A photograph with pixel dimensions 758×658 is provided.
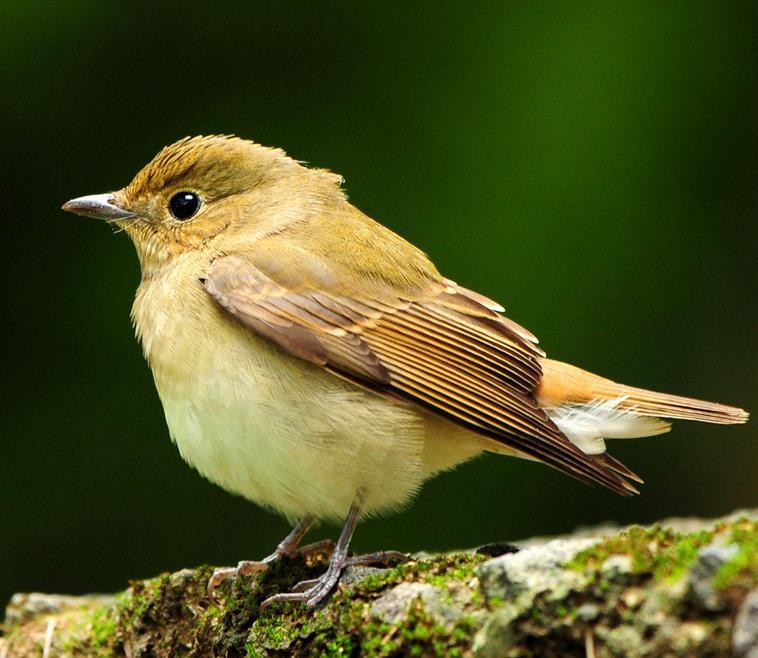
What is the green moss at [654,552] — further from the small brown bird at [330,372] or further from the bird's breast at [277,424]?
the bird's breast at [277,424]

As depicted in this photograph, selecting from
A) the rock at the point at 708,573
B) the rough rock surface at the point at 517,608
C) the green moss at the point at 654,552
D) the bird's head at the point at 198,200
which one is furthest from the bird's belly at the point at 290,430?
the rock at the point at 708,573

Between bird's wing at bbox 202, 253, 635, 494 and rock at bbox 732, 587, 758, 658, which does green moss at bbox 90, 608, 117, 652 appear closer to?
bird's wing at bbox 202, 253, 635, 494

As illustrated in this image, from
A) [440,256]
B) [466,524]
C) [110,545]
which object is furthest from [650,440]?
[110,545]

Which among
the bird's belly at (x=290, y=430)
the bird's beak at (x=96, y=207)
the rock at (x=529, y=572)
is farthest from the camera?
the bird's beak at (x=96, y=207)

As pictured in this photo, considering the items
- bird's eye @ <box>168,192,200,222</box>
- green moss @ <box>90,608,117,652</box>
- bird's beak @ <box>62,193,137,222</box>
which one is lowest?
green moss @ <box>90,608,117,652</box>

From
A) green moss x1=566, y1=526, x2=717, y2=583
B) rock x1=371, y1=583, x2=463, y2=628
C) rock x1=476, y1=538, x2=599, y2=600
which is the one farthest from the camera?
rock x1=371, y1=583, x2=463, y2=628

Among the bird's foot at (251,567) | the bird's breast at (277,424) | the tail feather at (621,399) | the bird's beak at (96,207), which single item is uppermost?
the bird's beak at (96,207)

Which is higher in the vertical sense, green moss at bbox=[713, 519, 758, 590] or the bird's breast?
the bird's breast

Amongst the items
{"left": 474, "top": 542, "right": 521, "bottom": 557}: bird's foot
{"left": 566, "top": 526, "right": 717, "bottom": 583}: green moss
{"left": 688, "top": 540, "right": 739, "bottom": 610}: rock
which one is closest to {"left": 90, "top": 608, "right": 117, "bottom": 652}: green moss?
{"left": 474, "top": 542, "right": 521, "bottom": 557}: bird's foot
